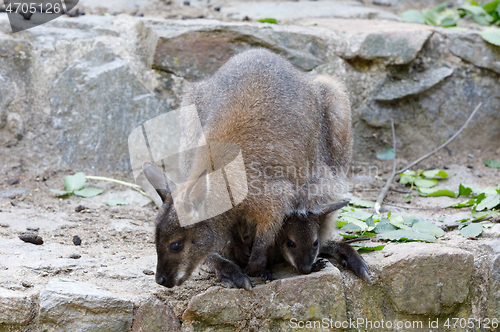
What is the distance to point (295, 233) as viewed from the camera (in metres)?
3.70

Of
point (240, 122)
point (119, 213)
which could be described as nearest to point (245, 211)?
point (240, 122)

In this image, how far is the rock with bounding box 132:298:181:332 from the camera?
3232mm

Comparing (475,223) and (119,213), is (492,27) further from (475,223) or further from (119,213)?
(119,213)

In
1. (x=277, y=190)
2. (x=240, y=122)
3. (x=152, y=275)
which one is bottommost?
(x=152, y=275)

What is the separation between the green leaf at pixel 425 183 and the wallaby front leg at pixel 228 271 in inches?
107

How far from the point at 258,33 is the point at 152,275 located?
310cm

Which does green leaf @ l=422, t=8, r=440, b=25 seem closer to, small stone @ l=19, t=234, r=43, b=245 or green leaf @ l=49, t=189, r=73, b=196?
green leaf @ l=49, t=189, r=73, b=196

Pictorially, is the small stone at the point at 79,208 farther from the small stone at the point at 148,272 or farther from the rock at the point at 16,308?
the rock at the point at 16,308

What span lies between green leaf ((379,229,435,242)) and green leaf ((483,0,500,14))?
4.23 metres

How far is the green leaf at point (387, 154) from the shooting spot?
6070 millimetres

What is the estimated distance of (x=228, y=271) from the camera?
3.52 meters

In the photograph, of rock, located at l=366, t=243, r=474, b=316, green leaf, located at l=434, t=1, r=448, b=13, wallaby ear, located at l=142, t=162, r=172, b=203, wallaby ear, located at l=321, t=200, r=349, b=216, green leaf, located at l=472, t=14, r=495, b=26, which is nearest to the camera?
wallaby ear, located at l=142, t=162, r=172, b=203

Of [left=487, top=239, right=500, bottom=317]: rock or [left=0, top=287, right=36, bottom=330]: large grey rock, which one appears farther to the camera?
[left=487, top=239, right=500, bottom=317]: rock
